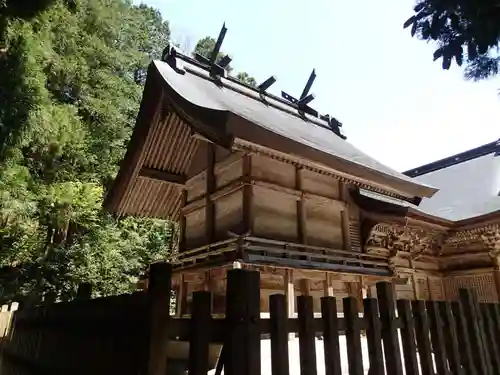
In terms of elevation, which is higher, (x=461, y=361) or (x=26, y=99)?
(x=26, y=99)

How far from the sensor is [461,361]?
9.28ft

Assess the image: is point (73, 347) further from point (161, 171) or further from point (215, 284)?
point (161, 171)

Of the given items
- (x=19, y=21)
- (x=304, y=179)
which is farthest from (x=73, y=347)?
(x=19, y=21)

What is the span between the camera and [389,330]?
7.63 feet

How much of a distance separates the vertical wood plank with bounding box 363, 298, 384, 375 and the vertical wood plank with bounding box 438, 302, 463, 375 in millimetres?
804

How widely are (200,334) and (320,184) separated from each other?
6205 mm

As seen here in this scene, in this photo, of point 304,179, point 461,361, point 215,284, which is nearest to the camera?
point 461,361

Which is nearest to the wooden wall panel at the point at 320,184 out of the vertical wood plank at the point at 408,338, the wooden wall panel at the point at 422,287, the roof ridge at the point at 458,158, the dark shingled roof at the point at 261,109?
the dark shingled roof at the point at 261,109

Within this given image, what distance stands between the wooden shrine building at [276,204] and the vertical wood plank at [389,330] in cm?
300

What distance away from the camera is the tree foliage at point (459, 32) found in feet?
9.73

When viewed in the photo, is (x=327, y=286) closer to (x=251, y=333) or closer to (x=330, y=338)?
(x=330, y=338)

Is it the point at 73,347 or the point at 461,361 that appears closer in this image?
the point at 73,347

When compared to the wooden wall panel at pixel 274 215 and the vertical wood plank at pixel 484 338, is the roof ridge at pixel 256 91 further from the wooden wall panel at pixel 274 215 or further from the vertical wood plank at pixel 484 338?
the vertical wood plank at pixel 484 338

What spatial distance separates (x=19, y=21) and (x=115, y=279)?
30.1 ft
